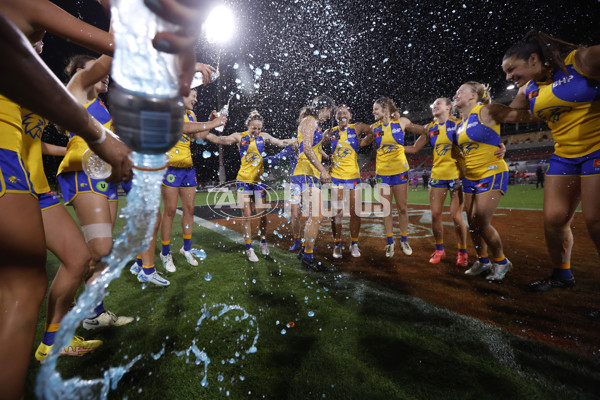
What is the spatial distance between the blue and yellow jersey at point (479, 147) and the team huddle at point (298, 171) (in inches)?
0.5

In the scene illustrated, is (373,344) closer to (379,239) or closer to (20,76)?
(20,76)

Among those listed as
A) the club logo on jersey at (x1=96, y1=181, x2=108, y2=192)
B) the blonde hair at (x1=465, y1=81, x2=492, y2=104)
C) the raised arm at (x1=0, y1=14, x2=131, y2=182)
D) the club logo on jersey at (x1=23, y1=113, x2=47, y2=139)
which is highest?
the blonde hair at (x1=465, y1=81, x2=492, y2=104)

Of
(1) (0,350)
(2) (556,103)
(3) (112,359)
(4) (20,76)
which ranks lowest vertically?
(3) (112,359)

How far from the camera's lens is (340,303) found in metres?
2.58

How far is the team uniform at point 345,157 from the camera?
4.48 m

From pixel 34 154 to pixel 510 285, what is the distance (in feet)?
14.8

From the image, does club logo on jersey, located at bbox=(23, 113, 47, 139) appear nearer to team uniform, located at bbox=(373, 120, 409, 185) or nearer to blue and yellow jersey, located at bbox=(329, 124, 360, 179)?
blue and yellow jersey, located at bbox=(329, 124, 360, 179)

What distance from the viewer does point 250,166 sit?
15.3 ft

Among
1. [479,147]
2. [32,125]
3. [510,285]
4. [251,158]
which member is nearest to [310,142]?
[251,158]

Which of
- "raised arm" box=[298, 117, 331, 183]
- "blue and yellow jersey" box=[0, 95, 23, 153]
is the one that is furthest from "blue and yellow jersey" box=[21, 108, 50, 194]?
"raised arm" box=[298, 117, 331, 183]

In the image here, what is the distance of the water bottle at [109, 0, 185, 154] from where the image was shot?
0.71 metres

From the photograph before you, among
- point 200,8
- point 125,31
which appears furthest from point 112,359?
point 200,8

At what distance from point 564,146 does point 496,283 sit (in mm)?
1643

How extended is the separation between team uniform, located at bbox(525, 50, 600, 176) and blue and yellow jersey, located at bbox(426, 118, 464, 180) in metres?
1.33
